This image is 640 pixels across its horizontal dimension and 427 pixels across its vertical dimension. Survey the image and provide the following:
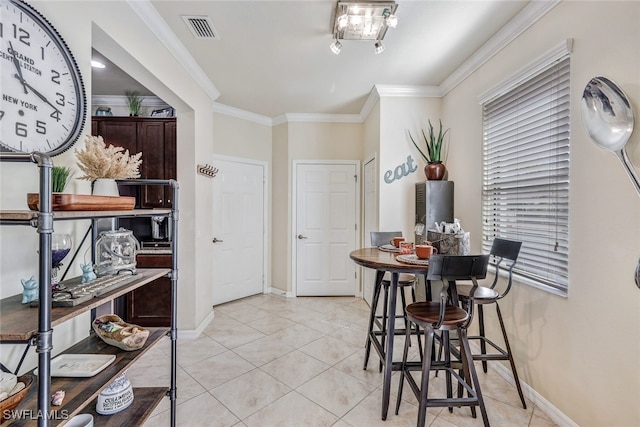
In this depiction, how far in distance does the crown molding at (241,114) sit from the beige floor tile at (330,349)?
318 cm

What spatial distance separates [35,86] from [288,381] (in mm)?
2370

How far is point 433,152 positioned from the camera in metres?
3.32

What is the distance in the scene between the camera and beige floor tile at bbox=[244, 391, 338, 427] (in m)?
1.92

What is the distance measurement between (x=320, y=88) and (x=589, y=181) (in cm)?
269

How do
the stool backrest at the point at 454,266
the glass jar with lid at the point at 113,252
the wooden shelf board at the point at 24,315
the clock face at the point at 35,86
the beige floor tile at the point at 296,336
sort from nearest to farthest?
the wooden shelf board at the point at 24,315 → the clock face at the point at 35,86 → the glass jar with lid at the point at 113,252 → the stool backrest at the point at 454,266 → the beige floor tile at the point at 296,336

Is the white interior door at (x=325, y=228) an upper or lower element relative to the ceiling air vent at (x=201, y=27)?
lower

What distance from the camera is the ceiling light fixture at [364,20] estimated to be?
2.02m

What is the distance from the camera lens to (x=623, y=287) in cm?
152

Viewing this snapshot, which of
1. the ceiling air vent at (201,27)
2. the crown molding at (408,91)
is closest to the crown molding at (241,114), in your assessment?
the ceiling air vent at (201,27)

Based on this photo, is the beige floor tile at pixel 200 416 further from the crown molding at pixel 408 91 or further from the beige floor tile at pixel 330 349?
the crown molding at pixel 408 91

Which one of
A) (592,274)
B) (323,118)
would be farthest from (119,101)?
(592,274)

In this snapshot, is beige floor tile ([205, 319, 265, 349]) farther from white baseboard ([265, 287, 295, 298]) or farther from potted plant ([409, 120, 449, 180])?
potted plant ([409, 120, 449, 180])

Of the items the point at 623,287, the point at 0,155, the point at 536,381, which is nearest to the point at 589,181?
the point at 623,287

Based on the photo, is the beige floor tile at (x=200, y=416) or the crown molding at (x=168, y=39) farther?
the crown molding at (x=168, y=39)
